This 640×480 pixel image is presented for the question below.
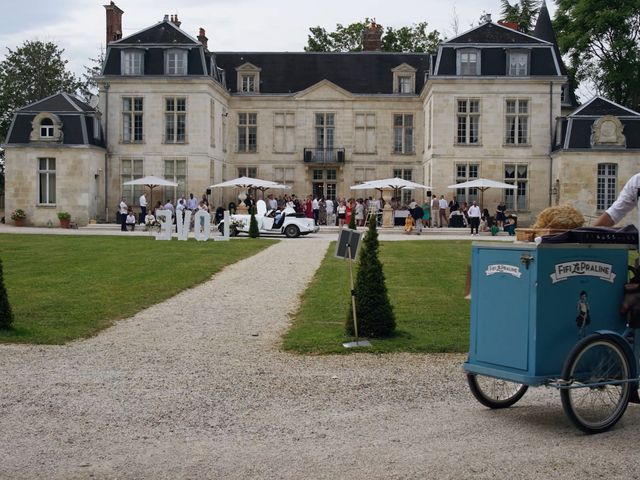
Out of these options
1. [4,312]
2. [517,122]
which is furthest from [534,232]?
[517,122]

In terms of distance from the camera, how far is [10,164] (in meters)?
40.3

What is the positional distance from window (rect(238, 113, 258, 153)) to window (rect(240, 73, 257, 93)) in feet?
4.39

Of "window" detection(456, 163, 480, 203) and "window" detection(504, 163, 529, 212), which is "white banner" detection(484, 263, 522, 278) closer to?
"window" detection(456, 163, 480, 203)

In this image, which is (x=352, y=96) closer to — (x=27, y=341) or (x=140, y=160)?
(x=140, y=160)

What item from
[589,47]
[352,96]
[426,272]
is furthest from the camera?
[589,47]

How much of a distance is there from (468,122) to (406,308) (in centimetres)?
3043

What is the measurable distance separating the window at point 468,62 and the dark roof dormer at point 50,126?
17503mm

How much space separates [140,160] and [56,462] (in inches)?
1501

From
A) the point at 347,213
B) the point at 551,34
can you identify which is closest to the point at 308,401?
the point at 347,213

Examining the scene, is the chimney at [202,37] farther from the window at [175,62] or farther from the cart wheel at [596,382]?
the cart wheel at [596,382]

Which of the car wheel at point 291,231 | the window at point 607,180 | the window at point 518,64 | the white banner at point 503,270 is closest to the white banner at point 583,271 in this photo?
the white banner at point 503,270

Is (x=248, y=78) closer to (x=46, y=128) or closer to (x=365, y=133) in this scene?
(x=365, y=133)

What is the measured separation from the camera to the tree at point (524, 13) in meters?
55.2

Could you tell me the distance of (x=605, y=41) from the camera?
49062mm
